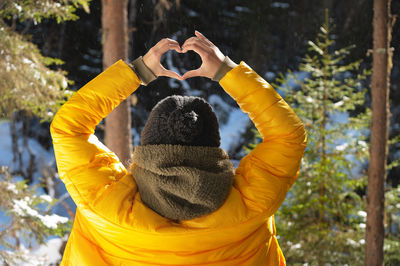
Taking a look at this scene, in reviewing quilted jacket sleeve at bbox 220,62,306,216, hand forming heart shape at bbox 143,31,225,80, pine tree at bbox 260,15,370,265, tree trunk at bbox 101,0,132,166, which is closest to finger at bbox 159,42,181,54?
hand forming heart shape at bbox 143,31,225,80

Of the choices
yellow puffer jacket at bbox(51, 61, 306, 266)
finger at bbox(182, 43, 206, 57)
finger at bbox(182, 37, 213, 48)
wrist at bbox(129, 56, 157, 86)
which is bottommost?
yellow puffer jacket at bbox(51, 61, 306, 266)

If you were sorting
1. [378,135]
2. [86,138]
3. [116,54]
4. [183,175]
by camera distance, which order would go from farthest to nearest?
1. [378,135]
2. [116,54]
3. [86,138]
4. [183,175]

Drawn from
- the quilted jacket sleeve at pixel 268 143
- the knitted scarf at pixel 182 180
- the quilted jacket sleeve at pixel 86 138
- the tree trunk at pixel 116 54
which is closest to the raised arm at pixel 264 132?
the quilted jacket sleeve at pixel 268 143

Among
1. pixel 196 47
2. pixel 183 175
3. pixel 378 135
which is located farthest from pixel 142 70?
pixel 378 135

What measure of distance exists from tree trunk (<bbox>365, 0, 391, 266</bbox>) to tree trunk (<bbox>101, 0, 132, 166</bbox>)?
3425 millimetres

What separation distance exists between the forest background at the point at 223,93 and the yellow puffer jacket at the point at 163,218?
2.94 metres

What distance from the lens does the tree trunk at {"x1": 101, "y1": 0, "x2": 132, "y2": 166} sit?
16.8 ft

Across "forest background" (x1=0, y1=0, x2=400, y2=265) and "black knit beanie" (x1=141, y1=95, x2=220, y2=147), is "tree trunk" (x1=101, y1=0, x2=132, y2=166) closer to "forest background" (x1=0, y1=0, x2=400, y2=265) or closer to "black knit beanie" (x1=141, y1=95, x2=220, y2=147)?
"forest background" (x1=0, y1=0, x2=400, y2=265)

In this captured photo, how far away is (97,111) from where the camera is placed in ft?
5.06

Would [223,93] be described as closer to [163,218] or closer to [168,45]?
[168,45]

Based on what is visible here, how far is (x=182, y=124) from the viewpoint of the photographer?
1.44 meters

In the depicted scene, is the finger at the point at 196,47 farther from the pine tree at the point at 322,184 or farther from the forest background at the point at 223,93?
the pine tree at the point at 322,184

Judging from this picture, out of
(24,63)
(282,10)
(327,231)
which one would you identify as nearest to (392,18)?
(327,231)

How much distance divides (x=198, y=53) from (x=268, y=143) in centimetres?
43
